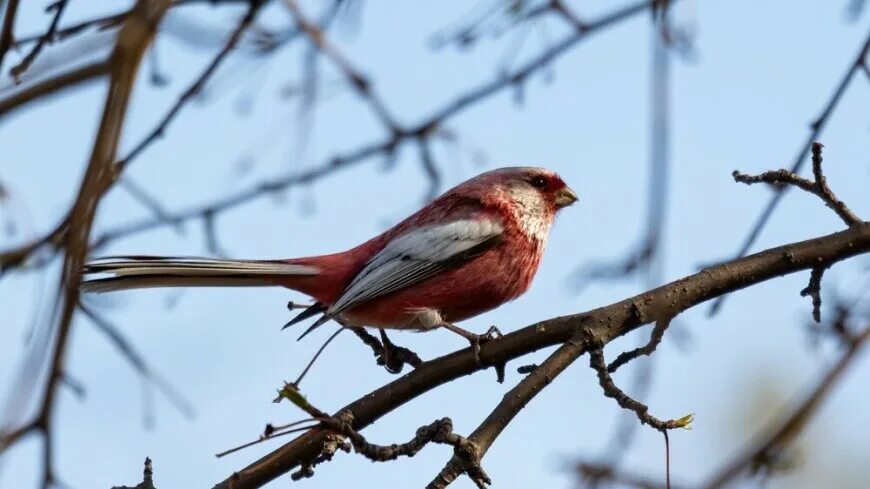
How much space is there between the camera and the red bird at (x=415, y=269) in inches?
260

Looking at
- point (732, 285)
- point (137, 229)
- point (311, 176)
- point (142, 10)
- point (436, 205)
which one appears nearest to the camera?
point (142, 10)

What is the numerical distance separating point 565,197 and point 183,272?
9.20 feet

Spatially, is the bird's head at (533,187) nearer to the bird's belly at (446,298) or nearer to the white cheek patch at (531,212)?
the white cheek patch at (531,212)

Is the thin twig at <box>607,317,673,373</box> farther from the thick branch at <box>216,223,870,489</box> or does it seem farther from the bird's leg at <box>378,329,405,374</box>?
the bird's leg at <box>378,329,405,374</box>

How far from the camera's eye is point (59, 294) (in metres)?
3.12

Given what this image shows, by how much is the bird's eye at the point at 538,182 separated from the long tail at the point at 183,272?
177 cm

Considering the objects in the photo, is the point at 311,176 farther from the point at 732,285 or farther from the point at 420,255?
the point at 732,285

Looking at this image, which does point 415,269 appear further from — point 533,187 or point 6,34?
point 6,34

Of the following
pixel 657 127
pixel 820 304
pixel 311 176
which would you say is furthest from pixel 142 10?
pixel 820 304

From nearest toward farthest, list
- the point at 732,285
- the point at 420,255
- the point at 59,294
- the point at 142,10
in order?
the point at 59,294 → the point at 142,10 → the point at 732,285 → the point at 420,255

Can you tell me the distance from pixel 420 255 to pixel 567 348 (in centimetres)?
222

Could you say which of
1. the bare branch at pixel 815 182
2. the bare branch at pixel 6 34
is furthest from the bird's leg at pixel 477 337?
the bare branch at pixel 6 34

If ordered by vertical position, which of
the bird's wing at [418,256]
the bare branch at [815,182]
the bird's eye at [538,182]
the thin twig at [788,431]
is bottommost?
the thin twig at [788,431]

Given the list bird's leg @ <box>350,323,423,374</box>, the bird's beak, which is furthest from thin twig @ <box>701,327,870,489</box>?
the bird's beak
